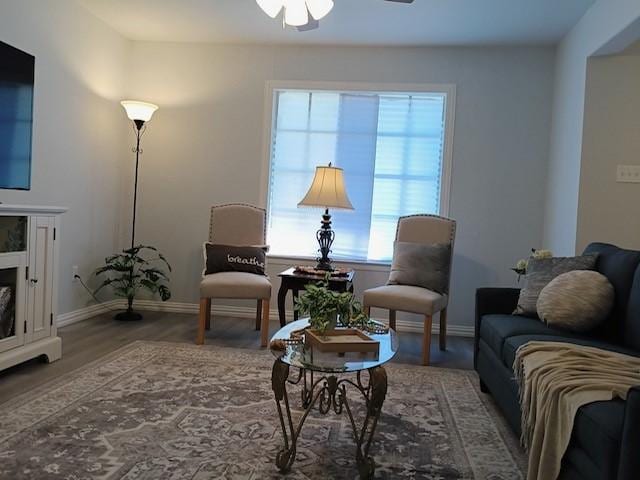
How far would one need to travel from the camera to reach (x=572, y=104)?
397cm

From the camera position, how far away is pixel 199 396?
9.04 feet

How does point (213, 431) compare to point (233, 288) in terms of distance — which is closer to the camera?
point (213, 431)

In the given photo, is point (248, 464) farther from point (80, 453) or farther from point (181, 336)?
point (181, 336)

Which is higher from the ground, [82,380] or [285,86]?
[285,86]

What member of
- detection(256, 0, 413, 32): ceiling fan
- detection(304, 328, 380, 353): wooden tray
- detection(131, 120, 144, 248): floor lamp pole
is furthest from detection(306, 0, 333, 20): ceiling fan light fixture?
detection(131, 120, 144, 248): floor lamp pole

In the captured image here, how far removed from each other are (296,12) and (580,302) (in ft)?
6.77

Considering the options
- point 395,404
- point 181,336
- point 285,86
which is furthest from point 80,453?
point 285,86

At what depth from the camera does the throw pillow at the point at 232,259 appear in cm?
412

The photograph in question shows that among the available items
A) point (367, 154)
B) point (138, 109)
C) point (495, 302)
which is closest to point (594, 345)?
point (495, 302)

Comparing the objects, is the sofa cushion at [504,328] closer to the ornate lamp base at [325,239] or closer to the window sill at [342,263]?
the ornate lamp base at [325,239]

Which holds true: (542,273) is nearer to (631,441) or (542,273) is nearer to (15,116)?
(631,441)

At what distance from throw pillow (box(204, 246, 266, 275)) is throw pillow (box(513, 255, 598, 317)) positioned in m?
2.01

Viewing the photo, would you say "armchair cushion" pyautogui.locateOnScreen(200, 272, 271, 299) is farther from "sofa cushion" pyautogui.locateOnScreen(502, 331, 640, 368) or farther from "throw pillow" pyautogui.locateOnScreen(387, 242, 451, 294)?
"sofa cushion" pyautogui.locateOnScreen(502, 331, 640, 368)

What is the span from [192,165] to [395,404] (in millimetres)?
3147
